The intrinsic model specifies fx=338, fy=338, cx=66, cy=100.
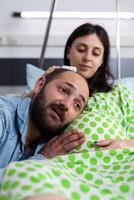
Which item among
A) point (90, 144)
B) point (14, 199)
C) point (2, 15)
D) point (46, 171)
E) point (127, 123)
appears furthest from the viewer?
point (2, 15)

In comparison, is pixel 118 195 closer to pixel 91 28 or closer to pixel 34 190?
pixel 34 190

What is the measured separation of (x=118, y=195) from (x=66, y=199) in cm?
21

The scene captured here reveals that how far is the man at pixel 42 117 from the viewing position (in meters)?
1.34

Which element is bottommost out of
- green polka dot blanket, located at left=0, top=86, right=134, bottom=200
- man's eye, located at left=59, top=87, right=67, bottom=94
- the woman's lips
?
green polka dot blanket, located at left=0, top=86, right=134, bottom=200

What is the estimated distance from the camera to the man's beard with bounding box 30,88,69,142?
1.34 m

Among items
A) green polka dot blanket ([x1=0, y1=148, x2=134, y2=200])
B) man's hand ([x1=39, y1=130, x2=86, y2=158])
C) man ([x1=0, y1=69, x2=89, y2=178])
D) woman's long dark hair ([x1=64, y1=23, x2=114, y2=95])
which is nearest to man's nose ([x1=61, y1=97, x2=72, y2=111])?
man ([x1=0, y1=69, x2=89, y2=178])

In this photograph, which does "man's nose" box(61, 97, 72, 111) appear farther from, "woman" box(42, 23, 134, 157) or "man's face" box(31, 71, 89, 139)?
"woman" box(42, 23, 134, 157)

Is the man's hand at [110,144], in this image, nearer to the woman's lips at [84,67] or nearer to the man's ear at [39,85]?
the man's ear at [39,85]

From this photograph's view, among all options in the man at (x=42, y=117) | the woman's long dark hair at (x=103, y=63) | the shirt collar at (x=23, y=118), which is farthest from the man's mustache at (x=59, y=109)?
the woman's long dark hair at (x=103, y=63)

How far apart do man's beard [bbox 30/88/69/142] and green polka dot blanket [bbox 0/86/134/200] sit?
0.38 feet

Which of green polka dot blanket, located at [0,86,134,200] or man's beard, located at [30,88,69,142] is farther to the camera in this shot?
man's beard, located at [30,88,69,142]

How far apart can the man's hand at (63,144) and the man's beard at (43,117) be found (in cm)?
4

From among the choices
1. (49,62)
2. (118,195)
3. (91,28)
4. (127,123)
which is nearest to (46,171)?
(118,195)

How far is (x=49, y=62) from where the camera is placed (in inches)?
115
